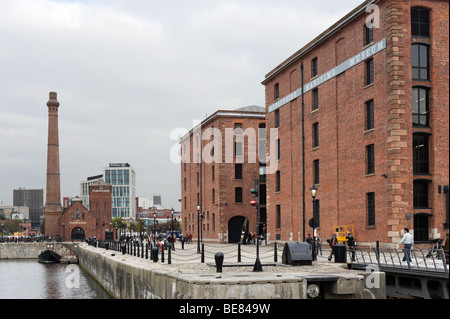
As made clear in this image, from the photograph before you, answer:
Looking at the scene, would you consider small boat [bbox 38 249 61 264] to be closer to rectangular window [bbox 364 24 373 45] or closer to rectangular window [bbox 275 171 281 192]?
rectangular window [bbox 275 171 281 192]

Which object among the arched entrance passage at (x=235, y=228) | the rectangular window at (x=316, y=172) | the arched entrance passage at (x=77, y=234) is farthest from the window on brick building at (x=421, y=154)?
the arched entrance passage at (x=77, y=234)

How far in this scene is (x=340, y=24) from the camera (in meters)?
37.9

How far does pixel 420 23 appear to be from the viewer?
3281 cm

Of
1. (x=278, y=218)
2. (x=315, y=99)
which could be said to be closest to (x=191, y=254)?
(x=278, y=218)

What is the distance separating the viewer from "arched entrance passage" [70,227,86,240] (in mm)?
97625

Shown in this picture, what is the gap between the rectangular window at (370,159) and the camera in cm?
3422

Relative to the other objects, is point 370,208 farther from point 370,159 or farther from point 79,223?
point 79,223

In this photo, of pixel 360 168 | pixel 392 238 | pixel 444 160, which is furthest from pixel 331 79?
pixel 392 238

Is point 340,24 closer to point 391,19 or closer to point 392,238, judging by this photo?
point 391,19

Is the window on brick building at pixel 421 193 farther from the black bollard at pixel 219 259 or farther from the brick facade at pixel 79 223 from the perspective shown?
the brick facade at pixel 79 223

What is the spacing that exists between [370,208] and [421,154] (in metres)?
4.56
